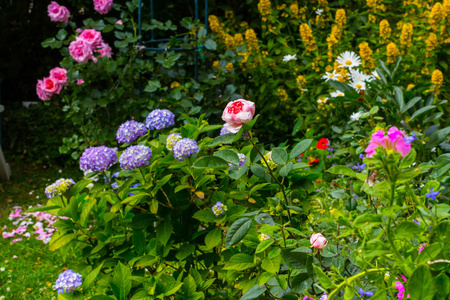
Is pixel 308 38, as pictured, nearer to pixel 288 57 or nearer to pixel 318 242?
pixel 288 57

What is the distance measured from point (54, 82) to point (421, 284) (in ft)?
8.84

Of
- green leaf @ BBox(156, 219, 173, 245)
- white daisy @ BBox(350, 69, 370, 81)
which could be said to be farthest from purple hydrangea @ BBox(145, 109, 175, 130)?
white daisy @ BBox(350, 69, 370, 81)

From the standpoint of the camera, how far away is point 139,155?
1.20m

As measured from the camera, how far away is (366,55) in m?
2.54

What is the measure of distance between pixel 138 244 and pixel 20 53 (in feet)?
14.3

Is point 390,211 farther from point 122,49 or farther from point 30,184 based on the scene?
point 30,184

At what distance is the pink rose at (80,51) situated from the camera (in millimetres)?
2723

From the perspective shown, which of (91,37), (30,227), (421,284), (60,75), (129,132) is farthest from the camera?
(30,227)

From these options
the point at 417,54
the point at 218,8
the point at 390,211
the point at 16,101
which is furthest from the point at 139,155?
the point at 16,101

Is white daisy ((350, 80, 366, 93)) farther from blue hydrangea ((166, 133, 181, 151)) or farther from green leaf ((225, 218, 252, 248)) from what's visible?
green leaf ((225, 218, 252, 248))

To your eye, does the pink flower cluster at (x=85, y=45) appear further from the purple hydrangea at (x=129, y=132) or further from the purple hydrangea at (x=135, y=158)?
the purple hydrangea at (x=135, y=158)

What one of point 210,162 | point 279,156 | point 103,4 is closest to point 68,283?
point 210,162

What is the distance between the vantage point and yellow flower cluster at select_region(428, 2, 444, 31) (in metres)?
2.50

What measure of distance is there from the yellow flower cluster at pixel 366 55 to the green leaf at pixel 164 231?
168cm
